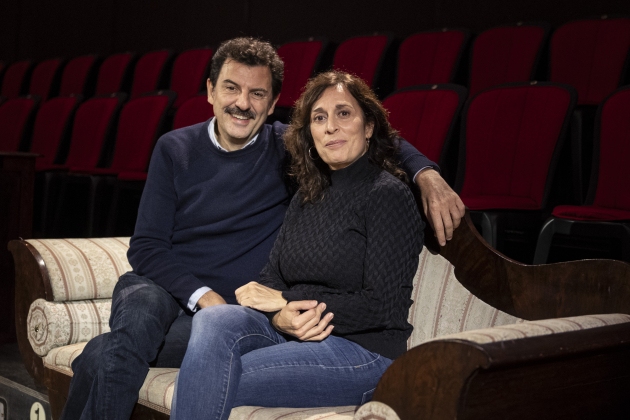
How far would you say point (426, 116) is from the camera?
1.58 meters

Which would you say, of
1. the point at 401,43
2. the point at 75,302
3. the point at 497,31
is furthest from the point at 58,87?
the point at 75,302

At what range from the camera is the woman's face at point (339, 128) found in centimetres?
93

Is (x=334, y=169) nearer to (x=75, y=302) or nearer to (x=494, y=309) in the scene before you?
(x=494, y=309)

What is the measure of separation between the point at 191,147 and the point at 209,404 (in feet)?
1.50

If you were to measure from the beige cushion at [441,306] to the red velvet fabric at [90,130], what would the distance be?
1811mm

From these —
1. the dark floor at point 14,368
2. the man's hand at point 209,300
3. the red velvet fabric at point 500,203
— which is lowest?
the dark floor at point 14,368

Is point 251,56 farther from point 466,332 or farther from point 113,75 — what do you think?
point 113,75

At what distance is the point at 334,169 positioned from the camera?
965 millimetres

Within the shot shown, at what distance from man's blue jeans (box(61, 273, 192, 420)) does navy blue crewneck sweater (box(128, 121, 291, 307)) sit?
2.8 inches

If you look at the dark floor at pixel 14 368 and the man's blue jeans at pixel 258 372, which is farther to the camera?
the dark floor at pixel 14 368

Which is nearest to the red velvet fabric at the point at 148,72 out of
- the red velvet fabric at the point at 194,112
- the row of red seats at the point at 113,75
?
the row of red seats at the point at 113,75

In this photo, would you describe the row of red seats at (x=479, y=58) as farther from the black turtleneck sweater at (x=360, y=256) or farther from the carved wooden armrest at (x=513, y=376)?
the carved wooden armrest at (x=513, y=376)

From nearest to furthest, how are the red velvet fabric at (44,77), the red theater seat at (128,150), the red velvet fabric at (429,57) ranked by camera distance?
the red velvet fabric at (429,57), the red theater seat at (128,150), the red velvet fabric at (44,77)

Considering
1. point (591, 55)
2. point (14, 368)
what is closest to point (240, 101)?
point (14, 368)
